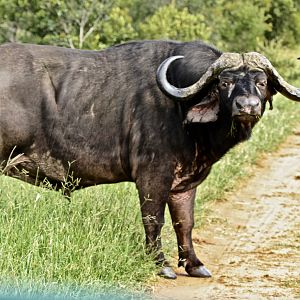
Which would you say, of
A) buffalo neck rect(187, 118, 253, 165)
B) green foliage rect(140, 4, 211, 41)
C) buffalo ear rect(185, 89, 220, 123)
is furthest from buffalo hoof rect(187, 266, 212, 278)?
green foliage rect(140, 4, 211, 41)

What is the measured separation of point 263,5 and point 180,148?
94.3ft

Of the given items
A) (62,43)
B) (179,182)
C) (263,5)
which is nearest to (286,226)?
(179,182)

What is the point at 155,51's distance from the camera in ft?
23.3

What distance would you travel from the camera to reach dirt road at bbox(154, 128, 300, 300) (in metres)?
6.64

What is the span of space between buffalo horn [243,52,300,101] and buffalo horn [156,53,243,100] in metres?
0.07

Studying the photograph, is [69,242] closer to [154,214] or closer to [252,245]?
[154,214]

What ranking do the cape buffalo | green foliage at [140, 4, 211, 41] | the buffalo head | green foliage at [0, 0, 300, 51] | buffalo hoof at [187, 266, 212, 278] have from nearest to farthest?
the buffalo head < the cape buffalo < buffalo hoof at [187, 266, 212, 278] < green foliage at [0, 0, 300, 51] < green foliage at [140, 4, 211, 41]

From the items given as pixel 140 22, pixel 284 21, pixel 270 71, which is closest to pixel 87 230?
pixel 270 71

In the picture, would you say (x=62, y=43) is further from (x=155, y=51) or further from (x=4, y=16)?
(x=155, y=51)

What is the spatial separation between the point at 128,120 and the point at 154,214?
2.49 ft

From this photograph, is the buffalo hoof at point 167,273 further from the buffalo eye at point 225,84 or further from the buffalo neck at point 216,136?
the buffalo eye at point 225,84

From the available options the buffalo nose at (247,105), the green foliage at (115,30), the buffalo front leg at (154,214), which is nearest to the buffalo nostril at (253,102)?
the buffalo nose at (247,105)

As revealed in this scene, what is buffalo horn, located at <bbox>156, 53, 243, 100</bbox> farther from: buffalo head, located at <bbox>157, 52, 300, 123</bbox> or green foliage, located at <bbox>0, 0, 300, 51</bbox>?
green foliage, located at <bbox>0, 0, 300, 51</bbox>

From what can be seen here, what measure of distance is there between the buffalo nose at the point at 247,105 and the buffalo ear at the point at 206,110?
44 cm
